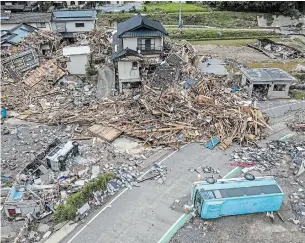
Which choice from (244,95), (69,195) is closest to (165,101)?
(244,95)

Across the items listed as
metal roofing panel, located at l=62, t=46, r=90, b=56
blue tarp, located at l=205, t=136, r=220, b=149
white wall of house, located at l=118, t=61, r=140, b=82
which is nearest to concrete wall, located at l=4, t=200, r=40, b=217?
blue tarp, located at l=205, t=136, r=220, b=149

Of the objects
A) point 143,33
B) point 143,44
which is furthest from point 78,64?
point 143,33

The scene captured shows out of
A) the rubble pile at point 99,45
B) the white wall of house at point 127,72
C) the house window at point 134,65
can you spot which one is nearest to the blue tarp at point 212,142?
the white wall of house at point 127,72

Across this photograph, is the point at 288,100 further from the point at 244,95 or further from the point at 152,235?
the point at 152,235

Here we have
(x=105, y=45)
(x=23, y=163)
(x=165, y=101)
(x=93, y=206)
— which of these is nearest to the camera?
(x=93, y=206)

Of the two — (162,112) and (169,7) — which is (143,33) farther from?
(169,7)
